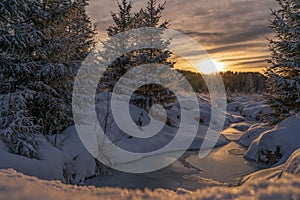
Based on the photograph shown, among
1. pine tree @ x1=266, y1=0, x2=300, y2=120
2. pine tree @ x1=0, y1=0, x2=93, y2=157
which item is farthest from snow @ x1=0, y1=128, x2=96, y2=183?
pine tree @ x1=266, y1=0, x2=300, y2=120

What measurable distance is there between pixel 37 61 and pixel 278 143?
34.8 feet

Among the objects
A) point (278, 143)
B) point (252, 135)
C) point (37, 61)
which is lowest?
point (252, 135)

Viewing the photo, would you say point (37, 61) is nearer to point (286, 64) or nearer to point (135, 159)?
point (135, 159)

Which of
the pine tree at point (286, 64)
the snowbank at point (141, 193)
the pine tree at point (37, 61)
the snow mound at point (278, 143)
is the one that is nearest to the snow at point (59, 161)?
the pine tree at point (37, 61)

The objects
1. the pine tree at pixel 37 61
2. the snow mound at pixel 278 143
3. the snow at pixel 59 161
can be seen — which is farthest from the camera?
the snow mound at pixel 278 143

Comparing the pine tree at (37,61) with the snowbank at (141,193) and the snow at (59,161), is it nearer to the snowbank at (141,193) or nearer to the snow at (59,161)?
the snow at (59,161)

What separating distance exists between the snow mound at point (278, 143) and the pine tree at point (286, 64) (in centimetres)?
158

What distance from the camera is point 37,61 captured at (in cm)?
1016

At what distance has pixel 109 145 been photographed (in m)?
11.0

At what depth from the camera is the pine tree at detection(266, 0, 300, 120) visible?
13.6 m

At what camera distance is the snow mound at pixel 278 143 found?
11192mm

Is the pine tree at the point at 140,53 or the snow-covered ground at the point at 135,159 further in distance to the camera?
the pine tree at the point at 140,53

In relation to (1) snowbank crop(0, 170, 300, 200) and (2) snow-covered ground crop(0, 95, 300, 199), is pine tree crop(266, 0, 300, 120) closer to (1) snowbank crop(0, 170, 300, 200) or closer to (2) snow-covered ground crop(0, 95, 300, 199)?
(2) snow-covered ground crop(0, 95, 300, 199)

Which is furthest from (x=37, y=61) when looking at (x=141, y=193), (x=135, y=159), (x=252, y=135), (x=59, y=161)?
(x=252, y=135)
